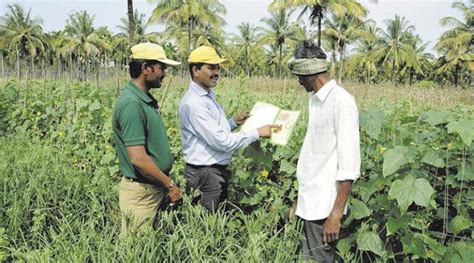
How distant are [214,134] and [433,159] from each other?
1.12 metres

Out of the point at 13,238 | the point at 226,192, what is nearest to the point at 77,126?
the point at 13,238

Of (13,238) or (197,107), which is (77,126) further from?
(197,107)

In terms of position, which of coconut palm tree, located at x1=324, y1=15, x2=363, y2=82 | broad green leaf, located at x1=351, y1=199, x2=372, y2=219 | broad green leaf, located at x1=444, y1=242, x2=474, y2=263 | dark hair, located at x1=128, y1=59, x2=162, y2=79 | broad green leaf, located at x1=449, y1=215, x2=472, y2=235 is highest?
coconut palm tree, located at x1=324, y1=15, x2=363, y2=82

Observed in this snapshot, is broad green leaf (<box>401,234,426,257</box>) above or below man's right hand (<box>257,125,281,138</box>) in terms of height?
below

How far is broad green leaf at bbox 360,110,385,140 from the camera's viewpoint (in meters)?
2.40

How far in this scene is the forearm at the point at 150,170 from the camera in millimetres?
2477

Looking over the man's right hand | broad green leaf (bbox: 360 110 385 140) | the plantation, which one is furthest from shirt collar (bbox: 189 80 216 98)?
broad green leaf (bbox: 360 110 385 140)

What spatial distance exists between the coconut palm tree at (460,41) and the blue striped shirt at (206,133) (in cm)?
3525

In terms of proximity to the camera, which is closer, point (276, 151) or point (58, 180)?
point (276, 151)

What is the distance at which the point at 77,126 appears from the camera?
4820 millimetres

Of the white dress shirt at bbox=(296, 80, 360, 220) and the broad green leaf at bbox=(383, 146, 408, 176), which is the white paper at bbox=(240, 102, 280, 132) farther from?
the broad green leaf at bbox=(383, 146, 408, 176)

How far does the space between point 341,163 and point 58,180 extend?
2.39m

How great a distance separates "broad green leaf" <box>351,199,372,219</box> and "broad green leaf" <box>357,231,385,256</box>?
84mm

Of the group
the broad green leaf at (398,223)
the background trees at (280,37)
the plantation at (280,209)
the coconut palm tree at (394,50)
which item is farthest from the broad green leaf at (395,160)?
the coconut palm tree at (394,50)
